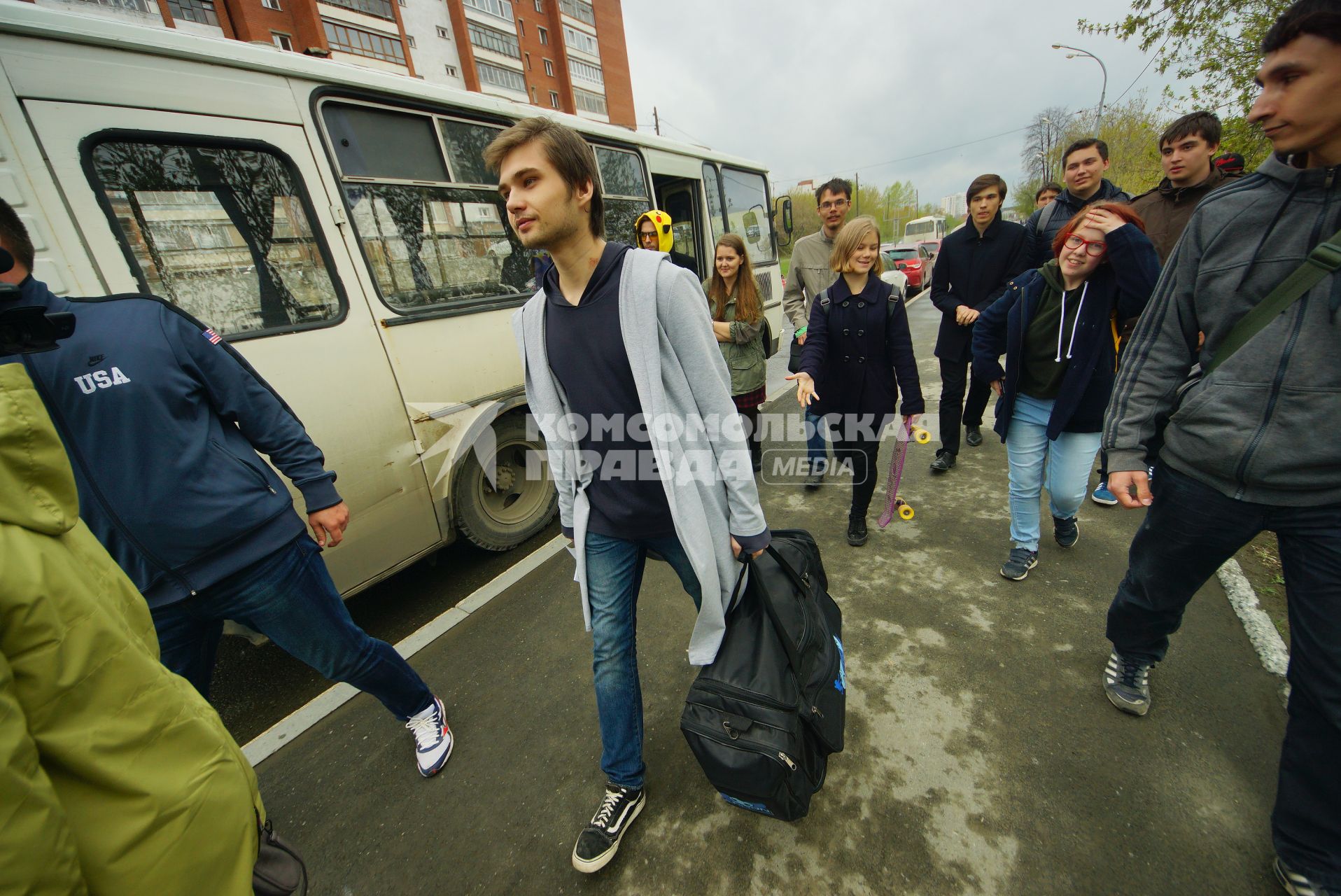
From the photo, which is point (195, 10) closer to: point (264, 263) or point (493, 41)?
point (493, 41)

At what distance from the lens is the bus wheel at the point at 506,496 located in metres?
3.33

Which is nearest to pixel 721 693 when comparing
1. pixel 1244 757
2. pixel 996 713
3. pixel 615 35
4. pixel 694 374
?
pixel 694 374

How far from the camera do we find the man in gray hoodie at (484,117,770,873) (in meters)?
1.43

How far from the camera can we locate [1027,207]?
38.7m

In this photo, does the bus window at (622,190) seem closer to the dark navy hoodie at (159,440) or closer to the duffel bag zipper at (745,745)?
the dark navy hoodie at (159,440)

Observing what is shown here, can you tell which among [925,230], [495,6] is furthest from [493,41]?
[925,230]

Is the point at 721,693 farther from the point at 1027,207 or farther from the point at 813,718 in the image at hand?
the point at 1027,207

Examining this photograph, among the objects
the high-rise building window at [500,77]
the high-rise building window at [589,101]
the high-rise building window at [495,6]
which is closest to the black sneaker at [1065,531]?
the high-rise building window at [500,77]

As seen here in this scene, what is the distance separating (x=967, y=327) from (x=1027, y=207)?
4554 centimetres

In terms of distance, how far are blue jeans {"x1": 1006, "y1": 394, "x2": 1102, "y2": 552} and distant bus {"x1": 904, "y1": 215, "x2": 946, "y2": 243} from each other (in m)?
27.9

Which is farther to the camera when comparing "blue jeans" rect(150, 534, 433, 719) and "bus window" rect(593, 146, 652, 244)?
"bus window" rect(593, 146, 652, 244)

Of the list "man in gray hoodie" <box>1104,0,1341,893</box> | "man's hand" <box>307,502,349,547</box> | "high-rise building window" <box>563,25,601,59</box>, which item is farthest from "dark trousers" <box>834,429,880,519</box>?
"high-rise building window" <box>563,25,601,59</box>

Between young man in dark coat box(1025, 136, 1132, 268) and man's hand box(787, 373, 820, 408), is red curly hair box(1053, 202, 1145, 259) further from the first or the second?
man's hand box(787, 373, 820, 408)

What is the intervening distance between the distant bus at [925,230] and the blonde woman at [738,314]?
2718cm
